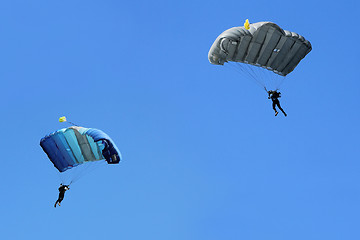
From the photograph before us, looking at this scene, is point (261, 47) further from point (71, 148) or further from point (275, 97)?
point (71, 148)

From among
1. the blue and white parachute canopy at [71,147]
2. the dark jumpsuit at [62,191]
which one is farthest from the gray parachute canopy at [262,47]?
the dark jumpsuit at [62,191]

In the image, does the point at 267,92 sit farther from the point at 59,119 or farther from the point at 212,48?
the point at 59,119

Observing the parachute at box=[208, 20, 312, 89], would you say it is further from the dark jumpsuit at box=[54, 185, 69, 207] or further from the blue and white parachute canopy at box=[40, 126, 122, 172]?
the dark jumpsuit at box=[54, 185, 69, 207]

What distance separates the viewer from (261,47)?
108 ft

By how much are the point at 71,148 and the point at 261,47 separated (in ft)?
30.4

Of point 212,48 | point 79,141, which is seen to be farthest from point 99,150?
point 212,48

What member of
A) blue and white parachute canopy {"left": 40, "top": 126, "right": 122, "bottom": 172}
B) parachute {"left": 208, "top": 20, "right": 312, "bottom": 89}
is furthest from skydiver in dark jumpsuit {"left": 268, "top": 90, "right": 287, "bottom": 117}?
blue and white parachute canopy {"left": 40, "top": 126, "right": 122, "bottom": 172}

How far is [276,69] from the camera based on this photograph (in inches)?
1332

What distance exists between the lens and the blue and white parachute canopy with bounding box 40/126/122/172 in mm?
33750

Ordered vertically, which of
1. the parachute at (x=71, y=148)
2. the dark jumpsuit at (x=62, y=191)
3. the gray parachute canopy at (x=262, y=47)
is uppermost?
the gray parachute canopy at (x=262, y=47)

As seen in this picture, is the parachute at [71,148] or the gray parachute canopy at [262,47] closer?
the gray parachute canopy at [262,47]

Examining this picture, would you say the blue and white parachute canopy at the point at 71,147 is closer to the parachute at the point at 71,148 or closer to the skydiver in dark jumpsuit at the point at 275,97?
the parachute at the point at 71,148

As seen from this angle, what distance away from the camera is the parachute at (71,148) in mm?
33750

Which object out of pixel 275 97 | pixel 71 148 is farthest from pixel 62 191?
pixel 275 97
